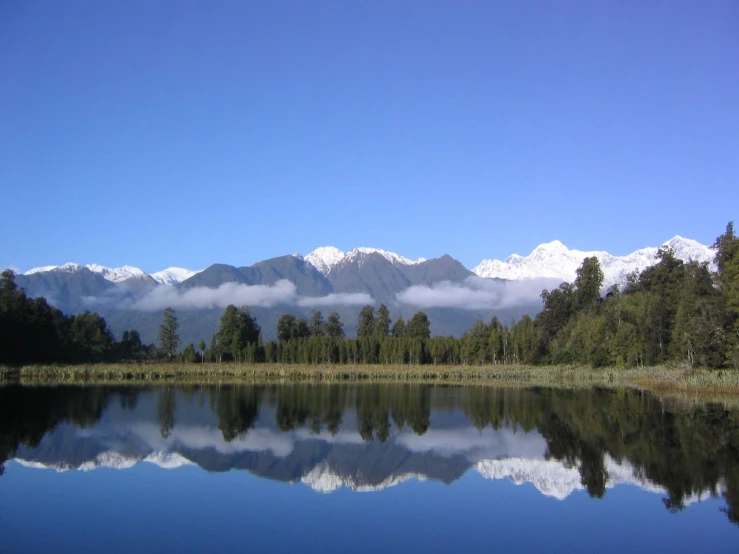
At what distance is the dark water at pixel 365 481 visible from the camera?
1492 centimetres


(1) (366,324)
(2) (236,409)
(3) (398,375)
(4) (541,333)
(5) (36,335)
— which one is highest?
(1) (366,324)

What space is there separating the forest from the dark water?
2222 centimetres

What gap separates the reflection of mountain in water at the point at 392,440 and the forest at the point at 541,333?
17.2m

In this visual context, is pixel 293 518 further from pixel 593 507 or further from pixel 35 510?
pixel 593 507

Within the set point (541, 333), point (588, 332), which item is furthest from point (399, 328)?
point (588, 332)

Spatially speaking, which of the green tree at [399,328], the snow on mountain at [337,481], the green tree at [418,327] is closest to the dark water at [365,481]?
the snow on mountain at [337,481]

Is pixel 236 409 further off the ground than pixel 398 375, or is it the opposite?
pixel 236 409

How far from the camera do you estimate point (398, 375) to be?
Answer: 84.7m

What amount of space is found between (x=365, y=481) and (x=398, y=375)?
63951 millimetres

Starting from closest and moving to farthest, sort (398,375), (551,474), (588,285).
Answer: (551,474) → (398,375) → (588,285)

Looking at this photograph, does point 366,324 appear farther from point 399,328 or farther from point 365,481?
point 365,481

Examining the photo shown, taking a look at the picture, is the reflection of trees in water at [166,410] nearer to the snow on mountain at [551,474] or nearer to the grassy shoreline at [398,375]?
the snow on mountain at [551,474]

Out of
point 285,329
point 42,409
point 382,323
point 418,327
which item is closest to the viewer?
point 42,409

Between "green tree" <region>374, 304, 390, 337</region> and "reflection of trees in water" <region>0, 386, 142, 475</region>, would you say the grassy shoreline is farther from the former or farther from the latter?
"green tree" <region>374, 304, 390, 337</region>
